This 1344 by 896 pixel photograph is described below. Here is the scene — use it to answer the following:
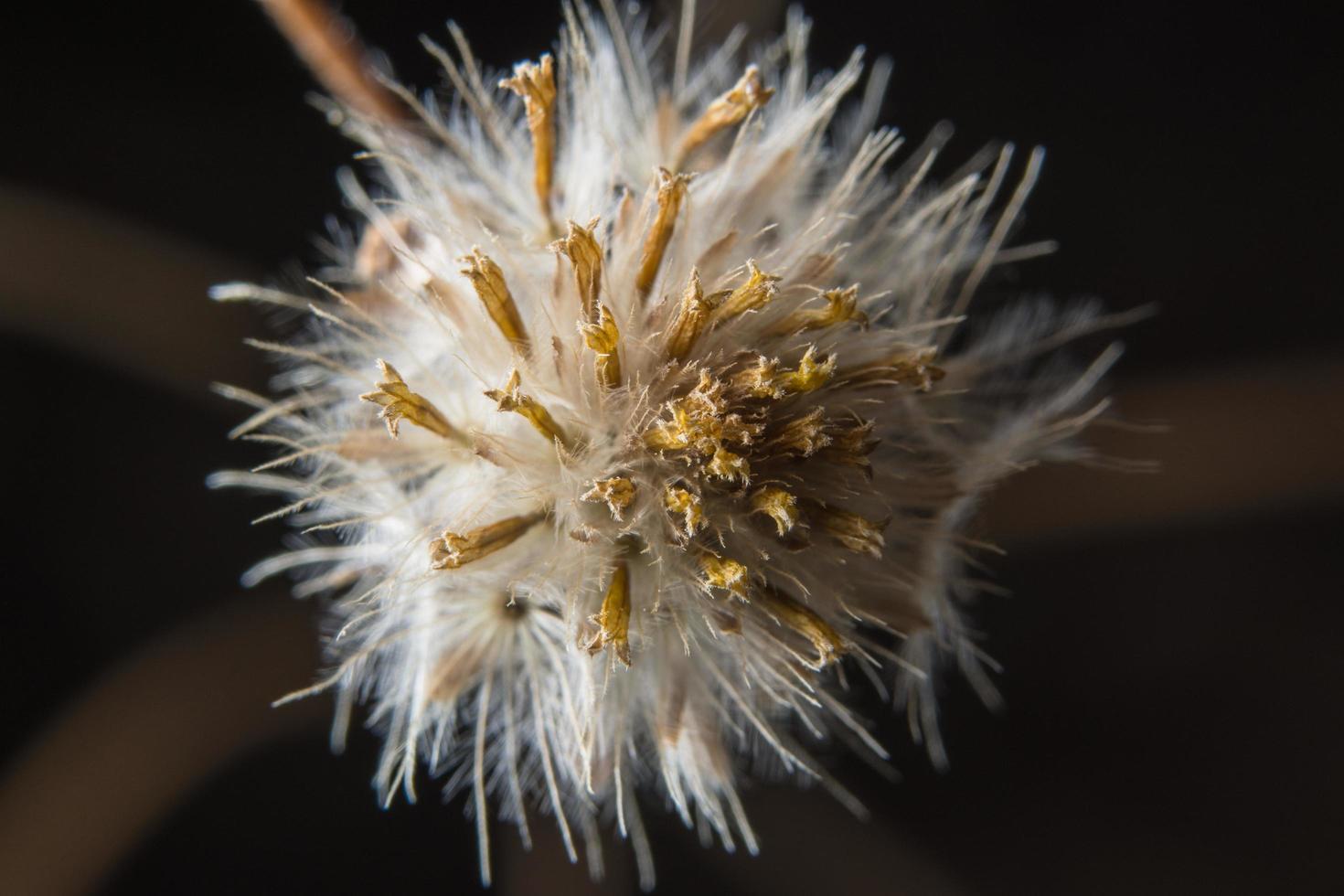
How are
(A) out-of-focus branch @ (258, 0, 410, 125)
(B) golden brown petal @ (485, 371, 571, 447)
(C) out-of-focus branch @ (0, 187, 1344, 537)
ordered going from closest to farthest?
(B) golden brown petal @ (485, 371, 571, 447), (A) out-of-focus branch @ (258, 0, 410, 125), (C) out-of-focus branch @ (0, 187, 1344, 537)

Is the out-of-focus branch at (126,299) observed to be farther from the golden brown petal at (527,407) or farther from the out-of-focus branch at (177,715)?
the golden brown petal at (527,407)

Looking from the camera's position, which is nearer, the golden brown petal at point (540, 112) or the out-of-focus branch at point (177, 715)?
the golden brown petal at point (540, 112)

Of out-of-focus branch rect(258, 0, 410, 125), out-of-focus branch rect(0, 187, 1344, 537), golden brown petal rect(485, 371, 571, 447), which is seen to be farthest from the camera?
out-of-focus branch rect(0, 187, 1344, 537)

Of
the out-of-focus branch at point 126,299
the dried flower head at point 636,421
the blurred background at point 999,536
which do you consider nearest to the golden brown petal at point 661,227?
the dried flower head at point 636,421

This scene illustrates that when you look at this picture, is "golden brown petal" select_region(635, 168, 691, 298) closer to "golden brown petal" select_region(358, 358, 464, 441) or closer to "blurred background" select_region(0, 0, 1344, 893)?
"golden brown petal" select_region(358, 358, 464, 441)

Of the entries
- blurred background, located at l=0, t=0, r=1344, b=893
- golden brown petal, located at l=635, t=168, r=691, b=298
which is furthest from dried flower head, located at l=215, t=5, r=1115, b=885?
blurred background, located at l=0, t=0, r=1344, b=893

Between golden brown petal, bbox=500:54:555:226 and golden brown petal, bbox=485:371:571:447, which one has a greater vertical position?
golden brown petal, bbox=500:54:555:226

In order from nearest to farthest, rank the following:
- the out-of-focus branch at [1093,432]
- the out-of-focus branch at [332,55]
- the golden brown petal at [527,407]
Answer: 1. the golden brown petal at [527,407]
2. the out-of-focus branch at [332,55]
3. the out-of-focus branch at [1093,432]

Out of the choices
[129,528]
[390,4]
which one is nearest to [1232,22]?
[390,4]
